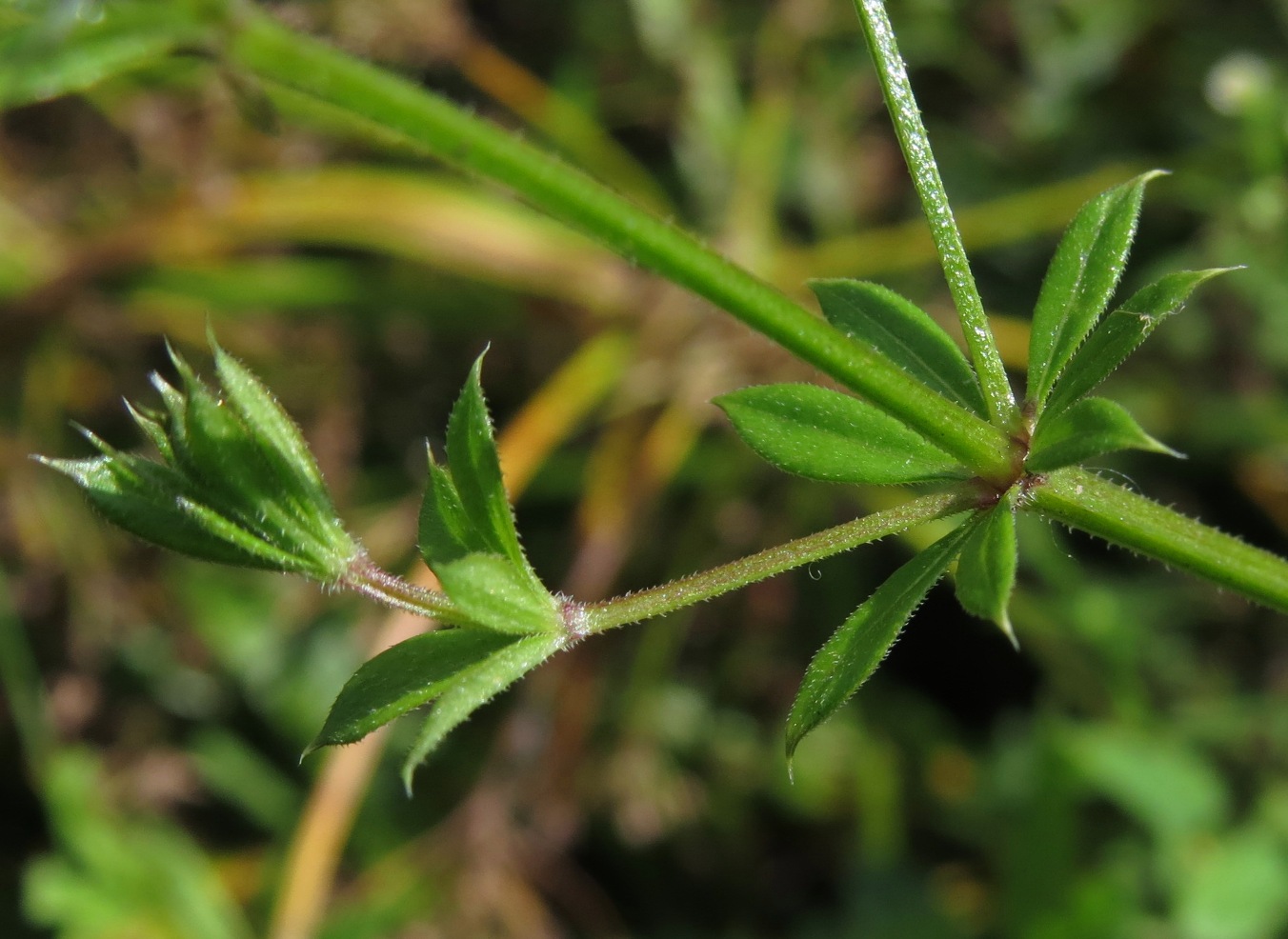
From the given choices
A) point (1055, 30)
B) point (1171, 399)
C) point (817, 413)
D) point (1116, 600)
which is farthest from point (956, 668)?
point (817, 413)

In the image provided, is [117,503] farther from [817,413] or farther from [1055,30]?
[1055,30]

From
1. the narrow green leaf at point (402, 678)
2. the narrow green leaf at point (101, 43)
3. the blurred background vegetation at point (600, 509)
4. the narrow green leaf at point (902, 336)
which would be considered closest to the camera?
the narrow green leaf at point (402, 678)

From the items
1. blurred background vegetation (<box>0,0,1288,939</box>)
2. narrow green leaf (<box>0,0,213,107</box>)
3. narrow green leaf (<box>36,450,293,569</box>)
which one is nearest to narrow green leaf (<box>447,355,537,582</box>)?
narrow green leaf (<box>36,450,293,569</box>)

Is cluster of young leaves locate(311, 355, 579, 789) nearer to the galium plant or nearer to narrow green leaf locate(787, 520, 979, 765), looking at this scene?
the galium plant

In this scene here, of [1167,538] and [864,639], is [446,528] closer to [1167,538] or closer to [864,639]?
[864,639]

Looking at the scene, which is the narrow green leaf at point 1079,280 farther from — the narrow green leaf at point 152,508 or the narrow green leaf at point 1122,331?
the narrow green leaf at point 152,508

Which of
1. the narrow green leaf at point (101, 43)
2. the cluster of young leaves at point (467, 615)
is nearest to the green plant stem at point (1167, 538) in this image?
the cluster of young leaves at point (467, 615)

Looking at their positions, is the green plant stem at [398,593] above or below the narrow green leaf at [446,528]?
below

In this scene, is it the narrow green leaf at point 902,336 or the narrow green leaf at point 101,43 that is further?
the narrow green leaf at point 101,43
